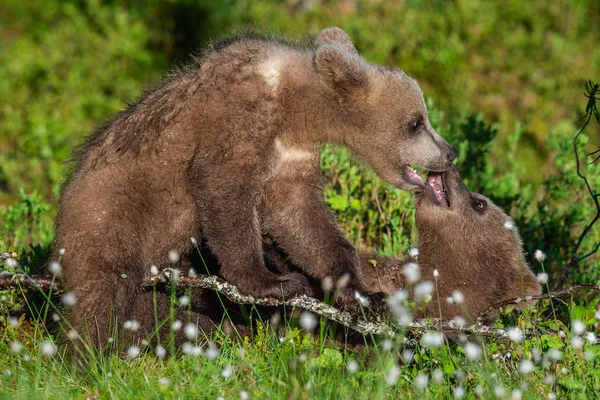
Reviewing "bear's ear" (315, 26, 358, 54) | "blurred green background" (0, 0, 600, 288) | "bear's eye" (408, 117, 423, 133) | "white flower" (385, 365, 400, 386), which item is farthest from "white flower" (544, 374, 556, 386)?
"blurred green background" (0, 0, 600, 288)

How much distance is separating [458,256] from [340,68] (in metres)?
1.36

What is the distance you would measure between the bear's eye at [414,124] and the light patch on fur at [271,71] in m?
0.81

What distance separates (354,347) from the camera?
5.82 metres

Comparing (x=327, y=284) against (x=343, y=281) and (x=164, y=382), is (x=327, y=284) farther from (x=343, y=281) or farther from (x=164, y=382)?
(x=164, y=382)

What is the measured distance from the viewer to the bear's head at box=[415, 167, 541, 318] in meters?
5.89

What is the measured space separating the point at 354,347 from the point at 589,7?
26.9 feet

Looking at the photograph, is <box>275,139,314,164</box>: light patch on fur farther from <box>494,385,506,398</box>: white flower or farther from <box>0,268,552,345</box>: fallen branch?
<box>494,385,506,398</box>: white flower

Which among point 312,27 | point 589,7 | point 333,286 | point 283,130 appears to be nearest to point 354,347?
point 333,286

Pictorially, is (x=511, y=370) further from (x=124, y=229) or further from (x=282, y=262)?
(x=124, y=229)

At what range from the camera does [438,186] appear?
20.4ft

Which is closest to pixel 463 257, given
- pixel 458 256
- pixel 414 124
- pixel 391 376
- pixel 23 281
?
pixel 458 256

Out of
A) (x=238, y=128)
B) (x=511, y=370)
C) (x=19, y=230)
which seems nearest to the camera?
(x=511, y=370)

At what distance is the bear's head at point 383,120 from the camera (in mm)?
5680

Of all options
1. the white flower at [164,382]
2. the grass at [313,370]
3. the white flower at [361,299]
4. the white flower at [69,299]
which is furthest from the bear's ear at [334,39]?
the white flower at [164,382]
